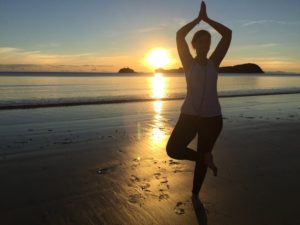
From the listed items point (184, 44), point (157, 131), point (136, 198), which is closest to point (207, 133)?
point (184, 44)

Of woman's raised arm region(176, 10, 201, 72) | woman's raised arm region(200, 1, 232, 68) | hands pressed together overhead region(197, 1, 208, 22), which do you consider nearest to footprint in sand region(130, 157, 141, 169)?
woman's raised arm region(176, 10, 201, 72)

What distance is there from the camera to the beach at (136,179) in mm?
4445

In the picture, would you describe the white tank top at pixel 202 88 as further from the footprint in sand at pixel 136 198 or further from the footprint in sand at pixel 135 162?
the footprint in sand at pixel 135 162

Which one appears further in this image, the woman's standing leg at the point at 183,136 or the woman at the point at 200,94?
the woman's standing leg at the point at 183,136

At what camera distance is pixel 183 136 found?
443 cm

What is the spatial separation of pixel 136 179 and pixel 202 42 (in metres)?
2.60

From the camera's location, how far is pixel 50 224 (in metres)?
4.16

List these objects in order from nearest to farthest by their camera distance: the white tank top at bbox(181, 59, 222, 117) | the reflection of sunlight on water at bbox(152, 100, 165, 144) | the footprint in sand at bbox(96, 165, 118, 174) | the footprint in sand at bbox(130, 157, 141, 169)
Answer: the white tank top at bbox(181, 59, 222, 117)
the footprint in sand at bbox(96, 165, 118, 174)
the footprint in sand at bbox(130, 157, 141, 169)
the reflection of sunlight on water at bbox(152, 100, 165, 144)

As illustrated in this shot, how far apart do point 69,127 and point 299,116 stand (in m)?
9.24

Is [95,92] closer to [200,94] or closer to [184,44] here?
[184,44]

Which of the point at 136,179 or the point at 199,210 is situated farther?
the point at 136,179

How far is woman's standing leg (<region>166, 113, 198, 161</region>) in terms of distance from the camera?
439 centimetres

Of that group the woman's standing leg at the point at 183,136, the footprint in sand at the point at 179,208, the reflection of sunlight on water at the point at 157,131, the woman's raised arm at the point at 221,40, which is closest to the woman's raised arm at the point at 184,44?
the woman's raised arm at the point at 221,40

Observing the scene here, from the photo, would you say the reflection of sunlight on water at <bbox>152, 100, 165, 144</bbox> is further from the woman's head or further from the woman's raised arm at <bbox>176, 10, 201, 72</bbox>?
the woman's head
